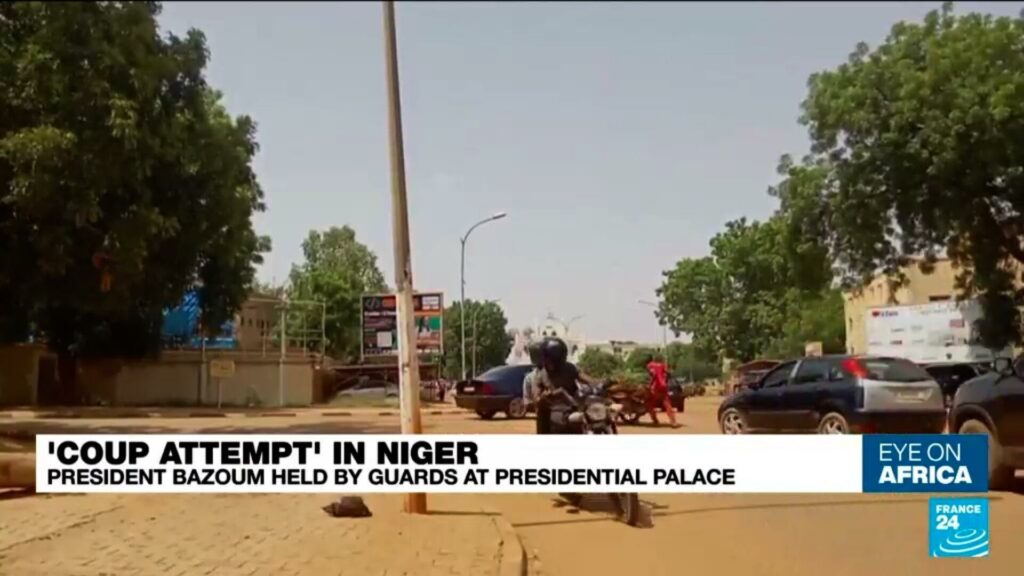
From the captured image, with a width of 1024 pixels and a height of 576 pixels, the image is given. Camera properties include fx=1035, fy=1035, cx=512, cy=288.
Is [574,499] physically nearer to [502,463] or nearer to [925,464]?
[502,463]

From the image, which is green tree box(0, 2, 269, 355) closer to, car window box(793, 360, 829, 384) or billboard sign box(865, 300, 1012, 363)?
car window box(793, 360, 829, 384)

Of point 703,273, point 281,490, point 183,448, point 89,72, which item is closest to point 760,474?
point 281,490

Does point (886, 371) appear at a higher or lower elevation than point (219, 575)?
higher

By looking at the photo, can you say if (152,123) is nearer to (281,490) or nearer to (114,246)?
(114,246)

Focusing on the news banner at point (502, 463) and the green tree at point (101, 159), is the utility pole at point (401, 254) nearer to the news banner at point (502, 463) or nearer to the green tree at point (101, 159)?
the news banner at point (502, 463)

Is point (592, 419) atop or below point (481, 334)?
below

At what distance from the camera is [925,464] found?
26.5 feet

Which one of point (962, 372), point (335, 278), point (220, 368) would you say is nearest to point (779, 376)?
point (962, 372)

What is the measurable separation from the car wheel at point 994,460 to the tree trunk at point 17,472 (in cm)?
939

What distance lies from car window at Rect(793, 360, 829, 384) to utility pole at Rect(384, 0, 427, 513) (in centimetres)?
716

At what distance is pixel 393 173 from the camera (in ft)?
31.2

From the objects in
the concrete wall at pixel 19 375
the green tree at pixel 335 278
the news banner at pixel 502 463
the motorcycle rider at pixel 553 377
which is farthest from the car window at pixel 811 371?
the green tree at pixel 335 278

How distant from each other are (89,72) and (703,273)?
18.4m

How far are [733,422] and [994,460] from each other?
5.67 meters
